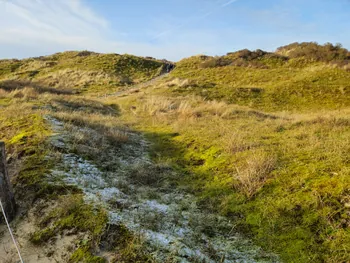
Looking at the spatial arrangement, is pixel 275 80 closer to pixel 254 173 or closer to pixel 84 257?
pixel 254 173

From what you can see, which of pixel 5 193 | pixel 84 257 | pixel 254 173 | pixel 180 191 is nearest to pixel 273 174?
pixel 254 173

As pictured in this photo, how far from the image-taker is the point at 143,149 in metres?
7.71

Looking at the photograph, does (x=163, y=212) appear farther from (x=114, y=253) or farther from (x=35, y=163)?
(x=35, y=163)

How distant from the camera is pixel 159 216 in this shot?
4.06 metres

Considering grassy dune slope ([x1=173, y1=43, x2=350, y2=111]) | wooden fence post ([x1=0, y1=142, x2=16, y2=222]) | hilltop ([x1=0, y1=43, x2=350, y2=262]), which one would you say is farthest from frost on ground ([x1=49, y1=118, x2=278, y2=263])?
grassy dune slope ([x1=173, y1=43, x2=350, y2=111])

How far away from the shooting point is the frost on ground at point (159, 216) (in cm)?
332

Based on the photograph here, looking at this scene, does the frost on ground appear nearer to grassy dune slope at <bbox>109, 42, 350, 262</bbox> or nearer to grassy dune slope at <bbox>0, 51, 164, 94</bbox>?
grassy dune slope at <bbox>109, 42, 350, 262</bbox>

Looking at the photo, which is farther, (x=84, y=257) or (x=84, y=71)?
(x=84, y=71)

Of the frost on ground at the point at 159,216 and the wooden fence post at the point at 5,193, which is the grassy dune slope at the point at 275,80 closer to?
the frost on ground at the point at 159,216

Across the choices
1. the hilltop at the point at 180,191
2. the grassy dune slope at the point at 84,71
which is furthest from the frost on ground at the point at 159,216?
the grassy dune slope at the point at 84,71

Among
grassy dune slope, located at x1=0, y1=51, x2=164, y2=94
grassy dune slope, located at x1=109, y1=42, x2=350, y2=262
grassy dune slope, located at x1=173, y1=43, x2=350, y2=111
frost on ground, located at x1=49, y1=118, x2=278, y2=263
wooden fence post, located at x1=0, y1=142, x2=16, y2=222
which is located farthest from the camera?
grassy dune slope, located at x1=0, y1=51, x2=164, y2=94

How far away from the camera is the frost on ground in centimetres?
332

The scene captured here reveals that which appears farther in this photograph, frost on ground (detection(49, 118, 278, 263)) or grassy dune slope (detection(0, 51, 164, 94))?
grassy dune slope (detection(0, 51, 164, 94))

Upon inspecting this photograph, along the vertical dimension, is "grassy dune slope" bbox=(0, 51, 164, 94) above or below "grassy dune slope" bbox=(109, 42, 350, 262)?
above
